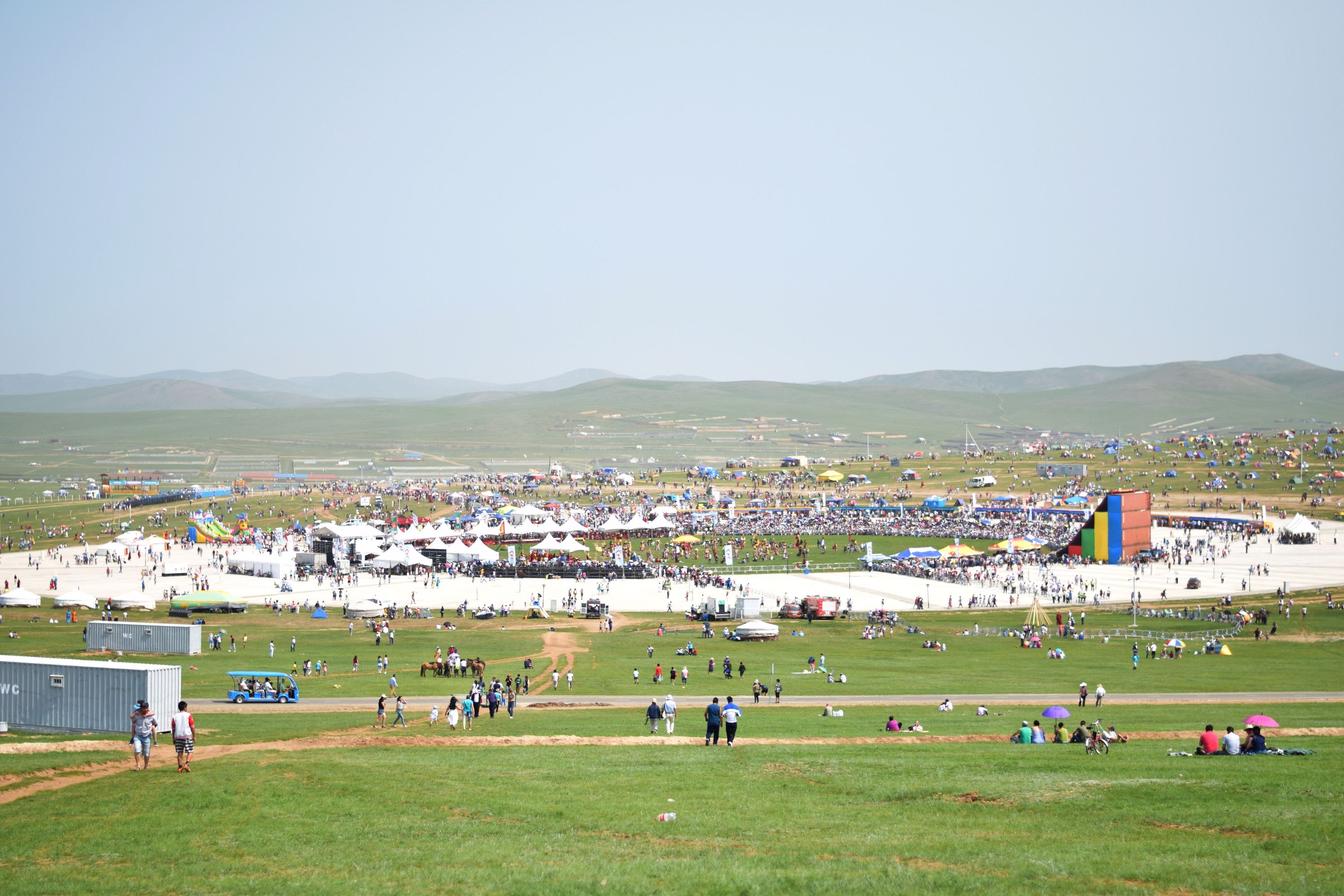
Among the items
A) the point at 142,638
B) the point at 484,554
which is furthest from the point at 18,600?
the point at 484,554

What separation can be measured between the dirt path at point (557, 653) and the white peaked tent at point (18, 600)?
26697 millimetres

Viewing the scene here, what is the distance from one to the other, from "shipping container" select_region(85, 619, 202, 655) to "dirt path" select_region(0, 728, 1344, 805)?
58.6 ft

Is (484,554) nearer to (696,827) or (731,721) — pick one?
(731,721)

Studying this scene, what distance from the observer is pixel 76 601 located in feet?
172

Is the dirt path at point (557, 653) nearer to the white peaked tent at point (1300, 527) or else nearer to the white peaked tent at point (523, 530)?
the white peaked tent at point (523, 530)

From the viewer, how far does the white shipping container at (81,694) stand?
22.5 metres

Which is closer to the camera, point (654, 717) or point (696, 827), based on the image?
point (696, 827)

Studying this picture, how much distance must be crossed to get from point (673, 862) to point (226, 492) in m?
118

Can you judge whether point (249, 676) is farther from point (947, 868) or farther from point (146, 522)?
point (146, 522)

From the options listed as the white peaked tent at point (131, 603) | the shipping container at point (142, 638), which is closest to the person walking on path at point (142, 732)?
the shipping container at point (142, 638)

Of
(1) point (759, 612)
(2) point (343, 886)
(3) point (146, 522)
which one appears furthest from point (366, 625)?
(3) point (146, 522)

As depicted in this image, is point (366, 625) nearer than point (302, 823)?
No

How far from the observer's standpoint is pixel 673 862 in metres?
13.5

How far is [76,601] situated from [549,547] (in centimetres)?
3072
